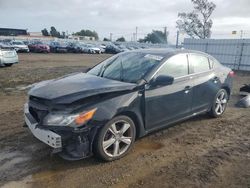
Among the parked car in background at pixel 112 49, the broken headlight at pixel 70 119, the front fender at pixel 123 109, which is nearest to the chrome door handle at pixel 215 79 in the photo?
the front fender at pixel 123 109

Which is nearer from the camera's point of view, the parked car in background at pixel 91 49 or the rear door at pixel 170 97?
the rear door at pixel 170 97

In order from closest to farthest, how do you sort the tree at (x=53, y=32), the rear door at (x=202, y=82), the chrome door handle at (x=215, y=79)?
the rear door at (x=202, y=82) < the chrome door handle at (x=215, y=79) < the tree at (x=53, y=32)

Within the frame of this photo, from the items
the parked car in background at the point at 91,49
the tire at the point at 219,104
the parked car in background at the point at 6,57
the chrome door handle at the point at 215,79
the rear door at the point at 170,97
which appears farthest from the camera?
the parked car in background at the point at 91,49

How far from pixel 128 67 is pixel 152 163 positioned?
1758 mm

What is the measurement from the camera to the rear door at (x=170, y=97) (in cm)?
475

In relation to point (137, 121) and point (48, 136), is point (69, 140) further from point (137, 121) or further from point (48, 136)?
point (137, 121)

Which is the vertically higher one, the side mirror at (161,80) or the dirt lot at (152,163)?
the side mirror at (161,80)

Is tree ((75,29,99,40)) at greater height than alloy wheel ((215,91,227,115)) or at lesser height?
lesser

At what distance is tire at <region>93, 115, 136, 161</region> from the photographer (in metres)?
4.09

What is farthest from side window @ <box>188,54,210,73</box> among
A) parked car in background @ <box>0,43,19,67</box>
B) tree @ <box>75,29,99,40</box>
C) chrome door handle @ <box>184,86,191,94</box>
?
tree @ <box>75,29,99,40</box>

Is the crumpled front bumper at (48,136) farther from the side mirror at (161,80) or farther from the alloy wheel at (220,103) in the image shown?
the alloy wheel at (220,103)

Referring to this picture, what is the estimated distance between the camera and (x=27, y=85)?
1042 centimetres

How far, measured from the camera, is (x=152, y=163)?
433 cm

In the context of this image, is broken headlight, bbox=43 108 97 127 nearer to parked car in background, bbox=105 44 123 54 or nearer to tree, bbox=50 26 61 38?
parked car in background, bbox=105 44 123 54
